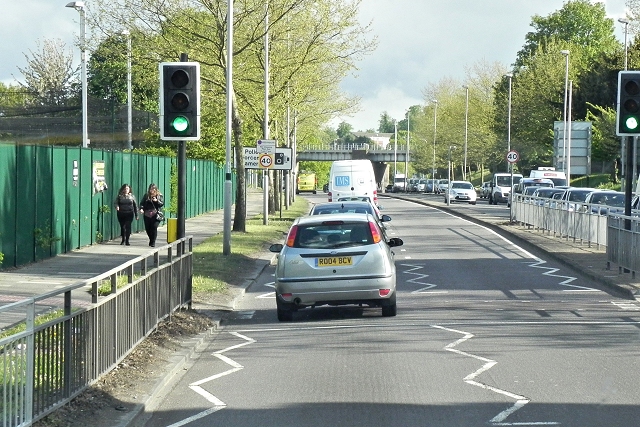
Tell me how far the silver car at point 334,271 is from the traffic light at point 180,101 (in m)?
2.14

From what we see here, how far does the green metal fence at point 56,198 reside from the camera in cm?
2078

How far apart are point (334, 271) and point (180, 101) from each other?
124 inches

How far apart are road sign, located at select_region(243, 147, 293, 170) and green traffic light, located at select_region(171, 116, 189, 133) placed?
18730 mm

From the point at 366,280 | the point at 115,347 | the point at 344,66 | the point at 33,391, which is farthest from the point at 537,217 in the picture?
the point at 33,391

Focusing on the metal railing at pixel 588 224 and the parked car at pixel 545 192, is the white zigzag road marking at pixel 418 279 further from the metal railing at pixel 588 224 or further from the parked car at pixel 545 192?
the parked car at pixel 545 192

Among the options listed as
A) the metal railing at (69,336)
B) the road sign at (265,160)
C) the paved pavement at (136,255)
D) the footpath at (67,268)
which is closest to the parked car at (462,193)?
the paved pavement at (136,255)

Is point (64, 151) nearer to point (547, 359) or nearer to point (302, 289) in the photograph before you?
point (302, 289)

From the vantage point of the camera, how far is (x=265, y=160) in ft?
111

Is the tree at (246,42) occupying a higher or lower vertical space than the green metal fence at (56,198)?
higher

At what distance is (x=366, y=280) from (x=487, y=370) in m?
4.12

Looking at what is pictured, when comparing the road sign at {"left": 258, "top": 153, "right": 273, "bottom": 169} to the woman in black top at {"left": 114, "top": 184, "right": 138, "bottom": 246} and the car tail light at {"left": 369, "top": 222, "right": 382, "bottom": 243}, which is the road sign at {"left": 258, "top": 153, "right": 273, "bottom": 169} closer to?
the woman in black top at {"left": 114, "top": 184, "right": 138, "bottom": 246}

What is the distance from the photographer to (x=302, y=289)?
14.5 m

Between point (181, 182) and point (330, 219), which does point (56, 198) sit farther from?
point (330, 219)

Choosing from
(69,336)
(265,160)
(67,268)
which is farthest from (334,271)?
(265,160)
